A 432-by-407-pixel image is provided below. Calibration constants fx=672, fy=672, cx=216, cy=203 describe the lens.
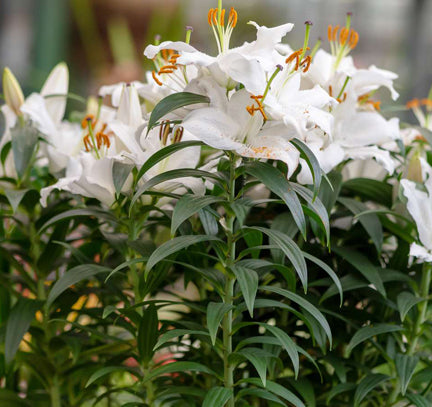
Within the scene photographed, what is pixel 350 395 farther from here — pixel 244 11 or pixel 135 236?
pixel 244 11

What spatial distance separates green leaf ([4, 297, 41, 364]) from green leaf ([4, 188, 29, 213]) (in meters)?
0.13

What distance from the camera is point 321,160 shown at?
0.72 meters

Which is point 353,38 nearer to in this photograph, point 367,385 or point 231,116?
point 231,116

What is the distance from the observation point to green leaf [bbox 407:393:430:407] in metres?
0.70

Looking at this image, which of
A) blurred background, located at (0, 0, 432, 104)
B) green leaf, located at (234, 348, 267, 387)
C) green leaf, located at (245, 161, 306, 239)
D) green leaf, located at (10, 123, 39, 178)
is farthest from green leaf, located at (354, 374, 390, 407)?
blurred background, located at (0, 0, 432, 104)

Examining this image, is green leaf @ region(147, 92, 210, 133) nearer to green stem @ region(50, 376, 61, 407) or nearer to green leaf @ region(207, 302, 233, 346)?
green leaf @ region(207, 302, 233, 346)

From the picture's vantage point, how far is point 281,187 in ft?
1.95

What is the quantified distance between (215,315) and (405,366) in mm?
243

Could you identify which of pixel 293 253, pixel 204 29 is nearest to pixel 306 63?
pixel 293 253

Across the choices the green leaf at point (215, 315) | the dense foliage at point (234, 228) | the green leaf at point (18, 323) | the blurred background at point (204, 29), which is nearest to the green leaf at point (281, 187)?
the dense foliage at point (234, 228)

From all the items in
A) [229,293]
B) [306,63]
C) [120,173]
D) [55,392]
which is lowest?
[55,392]

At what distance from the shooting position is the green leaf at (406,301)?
0.68 meters

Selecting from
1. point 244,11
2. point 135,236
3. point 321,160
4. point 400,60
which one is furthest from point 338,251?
point 400,60

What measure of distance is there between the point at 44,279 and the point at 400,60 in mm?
3471
